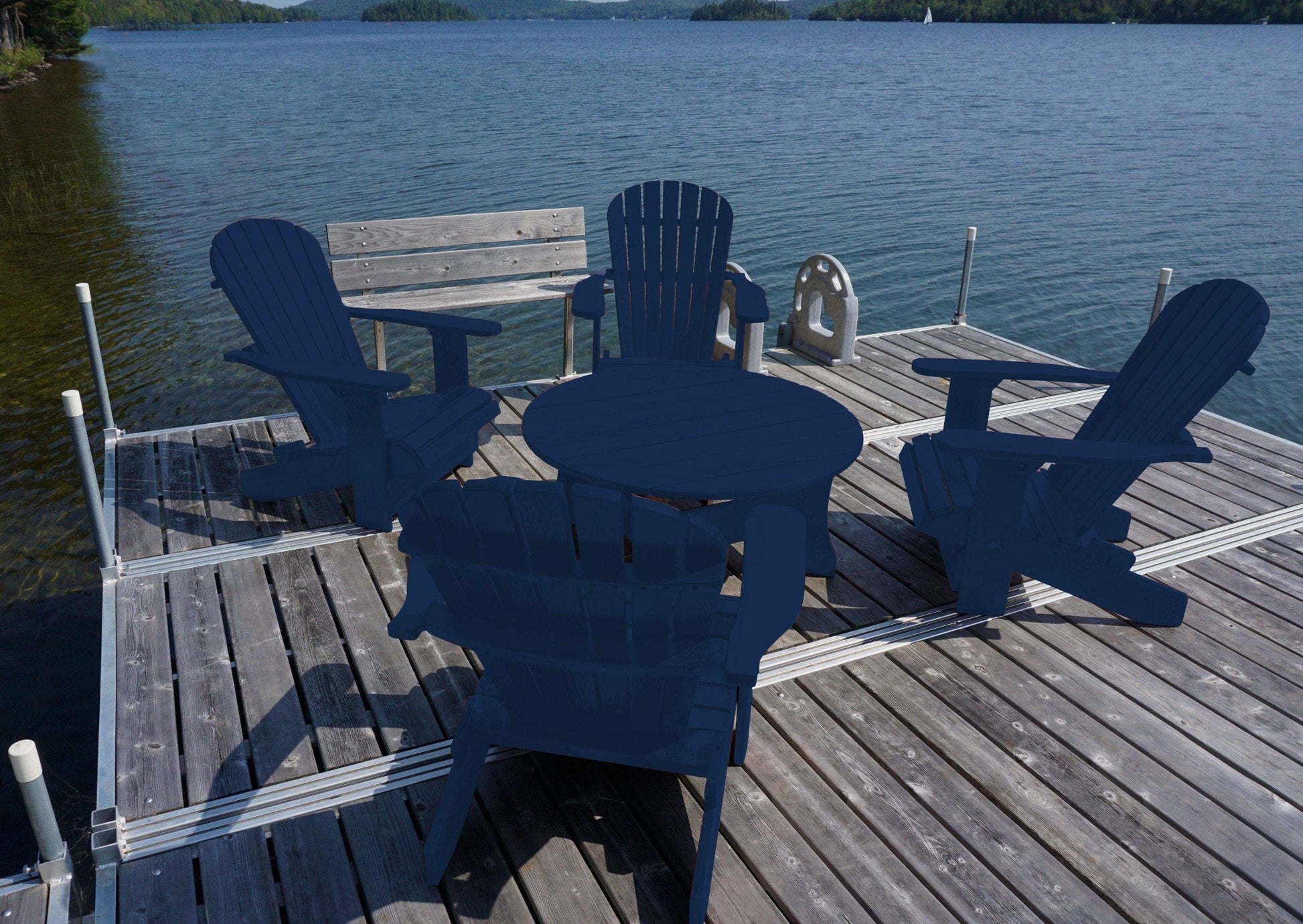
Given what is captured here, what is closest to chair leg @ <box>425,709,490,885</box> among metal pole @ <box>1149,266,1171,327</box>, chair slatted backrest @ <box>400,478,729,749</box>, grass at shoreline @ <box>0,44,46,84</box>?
chair slatted backrest @ <box>400,478,729,749</box>

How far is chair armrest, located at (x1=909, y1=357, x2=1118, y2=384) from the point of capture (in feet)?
9.61

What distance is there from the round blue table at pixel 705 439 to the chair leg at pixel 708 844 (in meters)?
0.70

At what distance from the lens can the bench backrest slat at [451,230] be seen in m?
4.55

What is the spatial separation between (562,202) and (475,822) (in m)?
10.7

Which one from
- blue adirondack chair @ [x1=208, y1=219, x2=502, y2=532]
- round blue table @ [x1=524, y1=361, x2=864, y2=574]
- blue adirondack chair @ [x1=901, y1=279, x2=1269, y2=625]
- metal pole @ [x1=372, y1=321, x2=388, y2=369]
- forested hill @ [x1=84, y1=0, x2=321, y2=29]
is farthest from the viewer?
forested hill @ [x1=84, y1=0, x2=321, y2=29]

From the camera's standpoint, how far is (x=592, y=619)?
5.50ft

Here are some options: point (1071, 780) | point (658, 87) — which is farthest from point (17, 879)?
point (658, 87)

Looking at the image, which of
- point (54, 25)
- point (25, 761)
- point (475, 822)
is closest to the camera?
point (25, 761)

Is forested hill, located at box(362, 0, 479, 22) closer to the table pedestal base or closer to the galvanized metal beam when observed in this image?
the table pedestal base

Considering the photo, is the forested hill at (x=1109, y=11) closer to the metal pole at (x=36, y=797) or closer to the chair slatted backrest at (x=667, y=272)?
the chair slatted backrest at (x=667, y=272)

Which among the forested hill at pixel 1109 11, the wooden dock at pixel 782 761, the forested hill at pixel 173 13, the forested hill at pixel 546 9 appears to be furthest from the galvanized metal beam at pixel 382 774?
the forested hill at pixel 546 9

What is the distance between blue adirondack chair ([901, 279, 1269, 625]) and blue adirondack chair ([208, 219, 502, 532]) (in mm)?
1615

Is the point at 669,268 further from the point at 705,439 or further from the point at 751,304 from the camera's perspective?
the point at 705,439

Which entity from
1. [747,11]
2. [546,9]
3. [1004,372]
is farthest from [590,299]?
[546,9]
